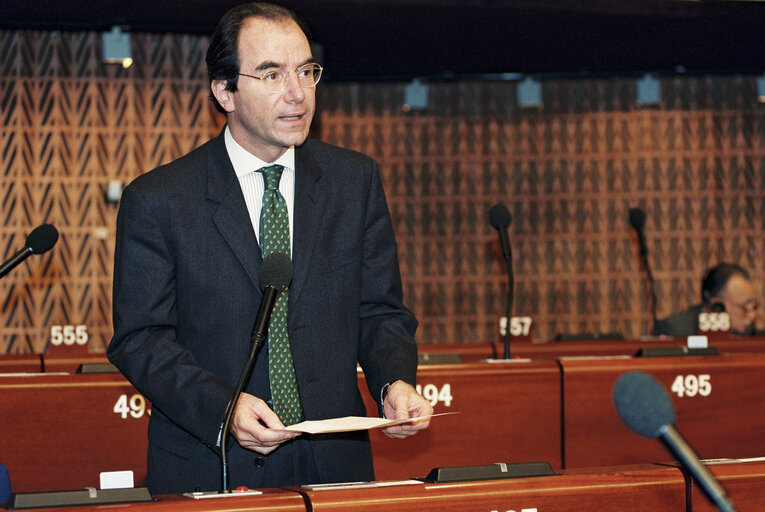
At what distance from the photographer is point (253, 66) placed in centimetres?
231

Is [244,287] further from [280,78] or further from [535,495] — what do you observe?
[535,495]

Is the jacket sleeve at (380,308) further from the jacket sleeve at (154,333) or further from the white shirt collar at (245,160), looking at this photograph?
the jacket sleeve at (154,333)

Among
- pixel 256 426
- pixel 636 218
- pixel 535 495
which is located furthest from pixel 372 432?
pixel 636 218

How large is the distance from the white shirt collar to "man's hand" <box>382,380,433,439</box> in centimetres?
58

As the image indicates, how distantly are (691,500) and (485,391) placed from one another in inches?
76.8

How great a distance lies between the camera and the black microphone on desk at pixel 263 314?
188cm

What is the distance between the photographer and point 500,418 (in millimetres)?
3760

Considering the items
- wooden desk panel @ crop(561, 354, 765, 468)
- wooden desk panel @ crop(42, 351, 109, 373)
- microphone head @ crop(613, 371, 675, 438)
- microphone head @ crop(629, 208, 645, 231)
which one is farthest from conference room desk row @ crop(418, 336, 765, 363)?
microphone head @ crop(613, 371, 675, 438)

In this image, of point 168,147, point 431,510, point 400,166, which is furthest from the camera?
point 400,166

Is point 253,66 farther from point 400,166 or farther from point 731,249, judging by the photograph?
point 731,249

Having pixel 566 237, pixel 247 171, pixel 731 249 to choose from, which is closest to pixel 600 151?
pixel 566 237

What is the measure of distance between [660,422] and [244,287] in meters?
1.32

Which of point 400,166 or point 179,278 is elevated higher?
point 400,166

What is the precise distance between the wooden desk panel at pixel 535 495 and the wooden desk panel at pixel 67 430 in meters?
2.03
